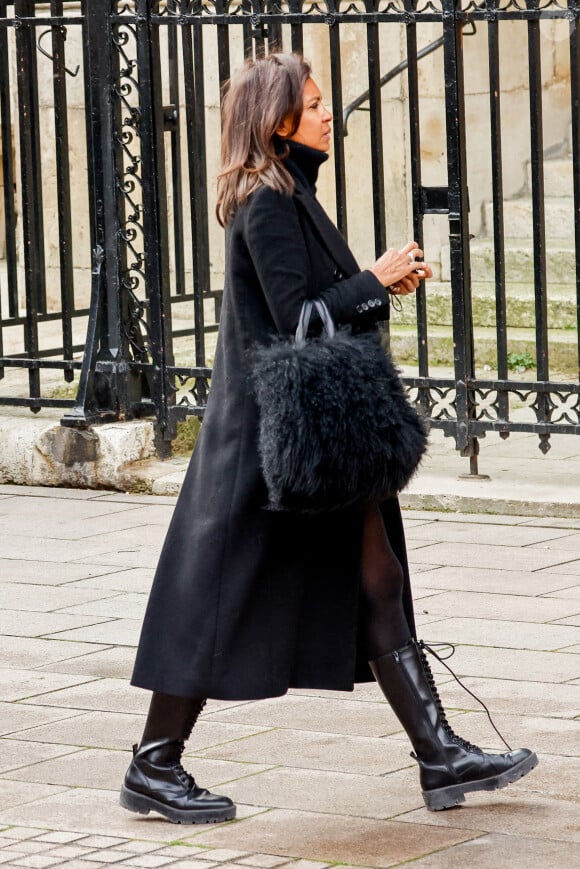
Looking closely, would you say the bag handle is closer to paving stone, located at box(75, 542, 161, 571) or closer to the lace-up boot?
the lace-up boot

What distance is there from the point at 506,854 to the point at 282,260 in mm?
1339

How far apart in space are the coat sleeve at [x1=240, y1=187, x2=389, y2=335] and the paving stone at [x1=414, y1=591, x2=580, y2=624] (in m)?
2.10

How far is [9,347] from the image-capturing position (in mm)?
11305

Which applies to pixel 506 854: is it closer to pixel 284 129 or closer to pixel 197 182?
pixel 284 129

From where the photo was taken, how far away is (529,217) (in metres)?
11.7

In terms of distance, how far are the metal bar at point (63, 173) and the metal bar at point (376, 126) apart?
4.93 ft

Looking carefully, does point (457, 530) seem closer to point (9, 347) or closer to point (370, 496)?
point (370, 496)

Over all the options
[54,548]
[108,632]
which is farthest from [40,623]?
[54,548]

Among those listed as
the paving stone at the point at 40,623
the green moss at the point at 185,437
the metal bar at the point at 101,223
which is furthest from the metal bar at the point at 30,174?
the paving stone at the point at 40,623

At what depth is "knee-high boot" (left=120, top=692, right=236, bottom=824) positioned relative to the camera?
4.18 m

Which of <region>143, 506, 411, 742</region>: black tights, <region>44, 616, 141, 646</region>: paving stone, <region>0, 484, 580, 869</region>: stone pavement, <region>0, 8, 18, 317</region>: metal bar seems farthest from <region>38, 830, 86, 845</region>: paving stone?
<region>0, 8, 18, 317</region>: metal bar

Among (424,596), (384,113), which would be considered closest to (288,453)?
(424,596)

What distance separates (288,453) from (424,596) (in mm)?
2372

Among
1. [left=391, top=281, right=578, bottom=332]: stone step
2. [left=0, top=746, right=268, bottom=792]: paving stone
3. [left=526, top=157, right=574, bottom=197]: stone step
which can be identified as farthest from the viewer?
[left=526, top=157, right=574, bottom=197]: stone step
